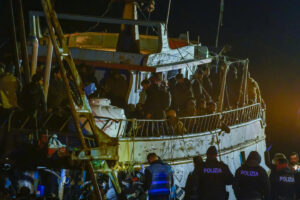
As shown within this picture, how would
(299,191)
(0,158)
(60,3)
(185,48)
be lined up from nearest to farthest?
(0,158) < (299,191) < (185,48) < (60,3)

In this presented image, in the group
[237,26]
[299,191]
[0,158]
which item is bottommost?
[299,191]

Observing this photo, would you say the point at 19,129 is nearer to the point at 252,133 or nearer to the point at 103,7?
the point at 252,133

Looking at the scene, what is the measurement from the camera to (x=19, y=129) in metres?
9.31

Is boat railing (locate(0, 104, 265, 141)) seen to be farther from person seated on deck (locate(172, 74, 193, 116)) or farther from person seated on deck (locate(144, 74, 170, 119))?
person seated on deck (locate(172, 74, 193, 116))

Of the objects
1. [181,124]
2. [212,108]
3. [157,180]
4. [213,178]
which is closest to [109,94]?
[181,124]

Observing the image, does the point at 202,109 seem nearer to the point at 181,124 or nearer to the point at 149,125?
the point at 181,124

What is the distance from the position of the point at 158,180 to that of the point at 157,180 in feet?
0.07

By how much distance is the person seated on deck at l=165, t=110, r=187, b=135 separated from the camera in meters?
11.4

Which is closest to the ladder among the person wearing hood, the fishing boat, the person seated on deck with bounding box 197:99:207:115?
the fishing boat

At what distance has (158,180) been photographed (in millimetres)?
8938

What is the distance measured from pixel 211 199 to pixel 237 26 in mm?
26888

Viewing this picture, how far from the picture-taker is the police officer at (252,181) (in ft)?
28.3

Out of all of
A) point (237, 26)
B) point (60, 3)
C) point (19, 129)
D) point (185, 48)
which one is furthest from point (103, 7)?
point (19, 129)

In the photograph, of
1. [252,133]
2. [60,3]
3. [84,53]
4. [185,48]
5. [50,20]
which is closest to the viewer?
[50,20]
